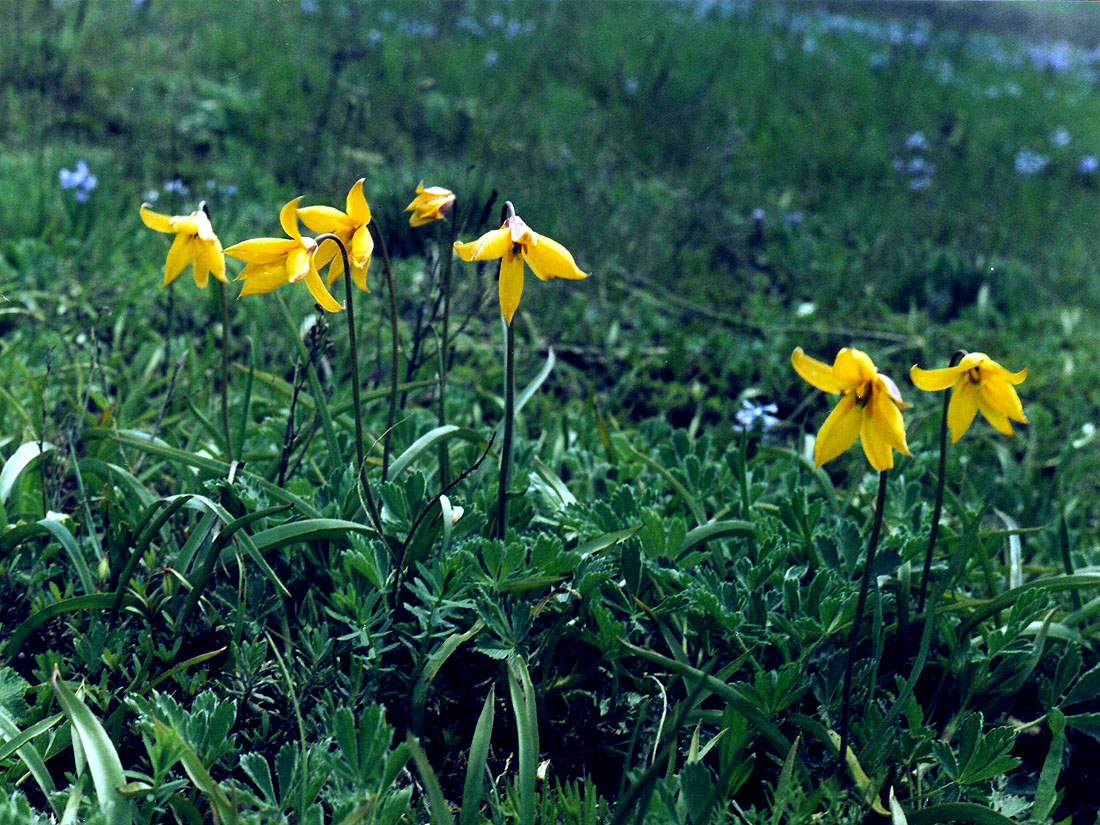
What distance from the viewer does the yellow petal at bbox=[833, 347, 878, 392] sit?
1.22 meters

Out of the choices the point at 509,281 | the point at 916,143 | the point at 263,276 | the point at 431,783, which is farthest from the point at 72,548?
the point at 916,143

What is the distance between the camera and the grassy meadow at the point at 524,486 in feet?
4.96

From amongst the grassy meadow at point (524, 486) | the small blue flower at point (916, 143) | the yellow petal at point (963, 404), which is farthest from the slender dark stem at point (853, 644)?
the small blue flower at point (916, 143)

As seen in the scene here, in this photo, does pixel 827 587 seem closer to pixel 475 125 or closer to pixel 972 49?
pixel 475 125

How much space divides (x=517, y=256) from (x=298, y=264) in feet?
1.12

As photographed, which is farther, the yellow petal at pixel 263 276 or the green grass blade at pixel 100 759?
the yellow petal at pixel 263 276

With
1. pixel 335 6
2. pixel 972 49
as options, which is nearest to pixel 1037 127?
pixel 972 49

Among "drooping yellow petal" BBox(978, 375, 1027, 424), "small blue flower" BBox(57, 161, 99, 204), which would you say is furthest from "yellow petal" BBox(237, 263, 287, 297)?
"small blue flower" BBox(57, 161, 99, 204)

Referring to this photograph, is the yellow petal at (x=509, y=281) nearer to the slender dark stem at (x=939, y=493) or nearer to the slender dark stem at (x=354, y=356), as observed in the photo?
the slender dark stem at (x=354, y=356)

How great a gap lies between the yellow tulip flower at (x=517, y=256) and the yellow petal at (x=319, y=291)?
0.22 metres

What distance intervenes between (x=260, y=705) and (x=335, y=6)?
20.7ft

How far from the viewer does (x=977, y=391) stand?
54.1 inches

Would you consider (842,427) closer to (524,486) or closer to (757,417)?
(524,486)

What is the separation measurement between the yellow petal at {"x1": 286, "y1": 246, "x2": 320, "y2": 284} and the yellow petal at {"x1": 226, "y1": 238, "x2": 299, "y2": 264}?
0.01 meters
